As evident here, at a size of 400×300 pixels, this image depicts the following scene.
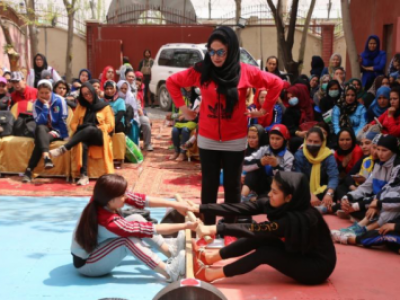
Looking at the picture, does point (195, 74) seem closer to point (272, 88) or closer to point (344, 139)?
point (272, 88)

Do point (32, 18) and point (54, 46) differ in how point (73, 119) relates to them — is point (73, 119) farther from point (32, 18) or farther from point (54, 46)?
point (54, 46)

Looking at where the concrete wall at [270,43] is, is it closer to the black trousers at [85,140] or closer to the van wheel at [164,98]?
the van wheel at [164,98]

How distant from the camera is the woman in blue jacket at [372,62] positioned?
Answer: 9844 millimetres

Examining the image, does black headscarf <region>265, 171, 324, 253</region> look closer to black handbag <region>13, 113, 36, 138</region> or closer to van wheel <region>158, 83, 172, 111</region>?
black handbag <region>13, 113, 36, 138</region>

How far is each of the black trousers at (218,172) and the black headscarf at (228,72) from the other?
40 centimetres

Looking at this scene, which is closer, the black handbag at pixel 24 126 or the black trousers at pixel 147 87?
the black handbag at pixel 24 126

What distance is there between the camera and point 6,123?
28.2ft

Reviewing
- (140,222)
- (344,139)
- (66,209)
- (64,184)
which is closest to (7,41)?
(64,184)

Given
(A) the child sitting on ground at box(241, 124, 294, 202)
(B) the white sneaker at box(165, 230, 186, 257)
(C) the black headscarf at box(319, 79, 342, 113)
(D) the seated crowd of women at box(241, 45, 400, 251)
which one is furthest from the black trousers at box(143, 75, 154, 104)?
(B) the white sneaker at box(165, 230, 186, 257)

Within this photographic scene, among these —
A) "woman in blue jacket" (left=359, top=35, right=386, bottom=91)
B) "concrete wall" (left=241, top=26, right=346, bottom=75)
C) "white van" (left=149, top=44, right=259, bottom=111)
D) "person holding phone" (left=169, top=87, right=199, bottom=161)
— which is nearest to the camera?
"person holding phone" (left=169, top=87, right=199, bottom=161)

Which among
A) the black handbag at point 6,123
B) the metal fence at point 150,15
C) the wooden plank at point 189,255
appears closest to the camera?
the wooden plank at point 189,255

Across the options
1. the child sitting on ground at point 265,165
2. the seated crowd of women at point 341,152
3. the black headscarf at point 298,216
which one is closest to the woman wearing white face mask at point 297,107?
the seated crowd of women at point 341,152

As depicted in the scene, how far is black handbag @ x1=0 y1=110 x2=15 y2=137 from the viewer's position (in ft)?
28.1

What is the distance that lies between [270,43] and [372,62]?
34.6 feet
